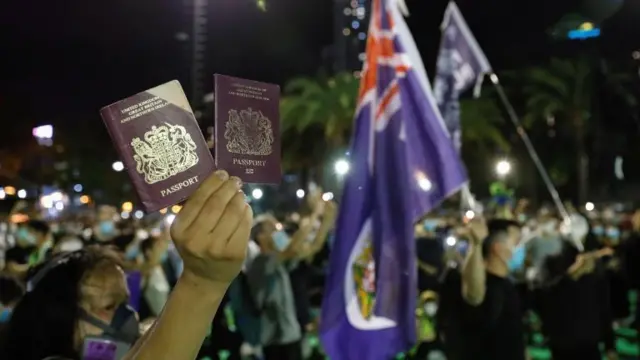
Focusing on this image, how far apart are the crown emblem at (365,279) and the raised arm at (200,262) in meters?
3.25

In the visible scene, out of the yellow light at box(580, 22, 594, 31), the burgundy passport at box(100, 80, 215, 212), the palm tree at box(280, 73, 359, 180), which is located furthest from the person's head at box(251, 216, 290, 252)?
the palm tree at box(280, 73, 359, 180)

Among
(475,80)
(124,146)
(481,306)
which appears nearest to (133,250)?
(475,80)

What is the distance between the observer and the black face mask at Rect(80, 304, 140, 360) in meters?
2.21

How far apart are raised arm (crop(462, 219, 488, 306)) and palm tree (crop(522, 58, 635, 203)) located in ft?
71.6

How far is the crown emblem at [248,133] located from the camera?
183cm

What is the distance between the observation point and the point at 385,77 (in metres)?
5.21

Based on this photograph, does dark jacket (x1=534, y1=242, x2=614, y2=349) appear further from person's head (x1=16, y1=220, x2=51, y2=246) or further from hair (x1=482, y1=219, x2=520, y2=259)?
person's head (x1=16, y1=220, x2=51, y2=246)

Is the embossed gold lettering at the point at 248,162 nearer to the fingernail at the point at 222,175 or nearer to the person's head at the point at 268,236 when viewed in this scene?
the fingernail at the point at 222,175

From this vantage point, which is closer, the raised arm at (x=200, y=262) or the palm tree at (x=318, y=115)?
the raised arm at (x=200, y=262)

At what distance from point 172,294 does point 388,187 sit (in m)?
3.40

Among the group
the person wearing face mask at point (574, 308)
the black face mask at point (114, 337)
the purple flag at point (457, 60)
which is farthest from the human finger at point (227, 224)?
the purple flag at point (457, 60)

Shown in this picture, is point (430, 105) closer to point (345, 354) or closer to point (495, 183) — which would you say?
point (345, 354)

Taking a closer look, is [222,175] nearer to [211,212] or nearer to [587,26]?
[211,212]

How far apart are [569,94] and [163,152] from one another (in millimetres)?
27264
